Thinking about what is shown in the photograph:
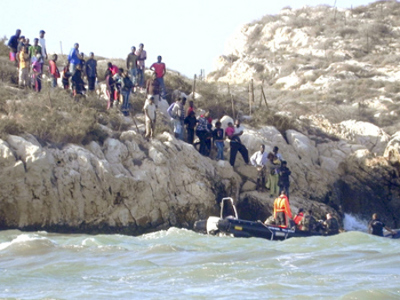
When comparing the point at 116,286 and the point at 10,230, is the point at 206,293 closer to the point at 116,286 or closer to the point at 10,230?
the point at 116,286

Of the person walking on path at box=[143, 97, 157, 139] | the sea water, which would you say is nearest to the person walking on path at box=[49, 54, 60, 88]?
the person walking on path at box=[143, 97, 157, 139]

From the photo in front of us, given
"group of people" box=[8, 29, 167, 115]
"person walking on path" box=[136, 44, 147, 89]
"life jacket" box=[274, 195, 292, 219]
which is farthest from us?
"person walking on path" box=[136, 44, 147, 89]

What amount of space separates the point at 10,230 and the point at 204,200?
635cm

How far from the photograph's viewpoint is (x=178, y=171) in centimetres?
2517

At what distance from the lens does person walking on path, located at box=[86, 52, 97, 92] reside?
26719 mm

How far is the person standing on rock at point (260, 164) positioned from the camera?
86.9 feet

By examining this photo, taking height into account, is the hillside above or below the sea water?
above

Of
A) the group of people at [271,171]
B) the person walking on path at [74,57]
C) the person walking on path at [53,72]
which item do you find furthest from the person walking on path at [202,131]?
the person walking on path at [53,72]

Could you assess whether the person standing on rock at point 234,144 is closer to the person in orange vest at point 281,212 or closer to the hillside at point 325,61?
the person in orange vest at point 281,212

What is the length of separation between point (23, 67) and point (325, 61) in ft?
83.5

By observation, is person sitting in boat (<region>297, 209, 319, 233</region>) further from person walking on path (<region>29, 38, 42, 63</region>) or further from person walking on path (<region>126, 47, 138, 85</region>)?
person walking on path (<region>29, 38, 42, 63</region>)

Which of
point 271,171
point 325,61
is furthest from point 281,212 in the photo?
point 325,61

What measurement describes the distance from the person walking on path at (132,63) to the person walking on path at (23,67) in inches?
137

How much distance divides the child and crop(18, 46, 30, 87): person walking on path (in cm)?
664
